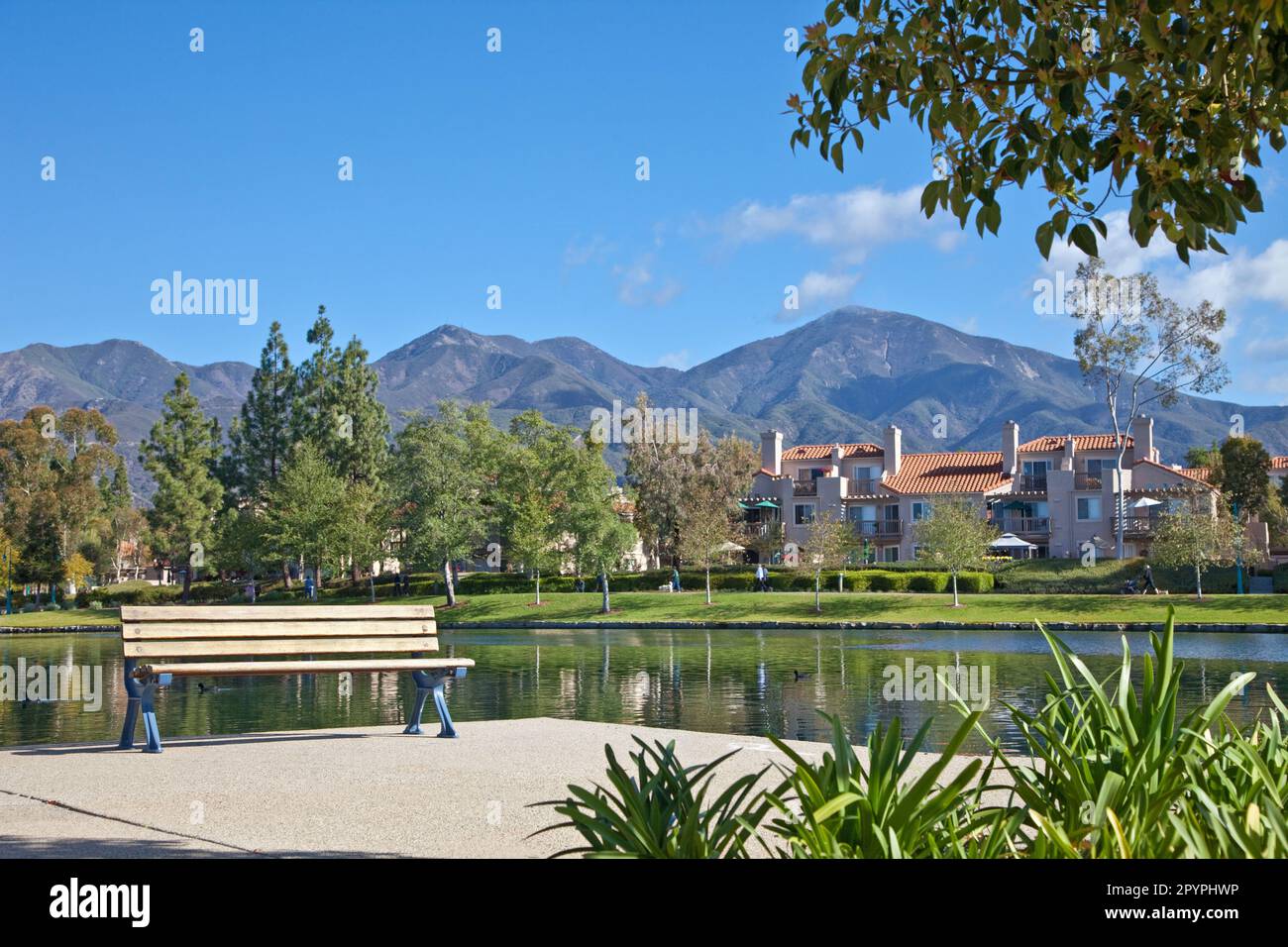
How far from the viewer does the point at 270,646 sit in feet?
37.0

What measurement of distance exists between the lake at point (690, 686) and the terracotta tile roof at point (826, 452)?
49.1m

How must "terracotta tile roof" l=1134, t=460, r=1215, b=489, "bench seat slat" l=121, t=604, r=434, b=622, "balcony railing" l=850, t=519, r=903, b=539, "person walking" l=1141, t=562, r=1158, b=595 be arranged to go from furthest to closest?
"balcony railing" l=850, t=519, r=903, b=539 < "terracotta tile roof" l=1134, t=460, r=1215, b=489 < "person walking" l=1141, t=562, r=1158, b=595 < "bench seat slat" l=121, t=604, r=434, b=622

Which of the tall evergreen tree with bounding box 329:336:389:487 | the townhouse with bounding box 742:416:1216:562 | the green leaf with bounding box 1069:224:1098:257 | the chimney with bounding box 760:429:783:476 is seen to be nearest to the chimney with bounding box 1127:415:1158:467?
the townhouse with bounding box 742:416:1216:562

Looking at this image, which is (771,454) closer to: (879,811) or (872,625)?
(872,625)

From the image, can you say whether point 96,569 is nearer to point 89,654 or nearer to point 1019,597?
point 89,654

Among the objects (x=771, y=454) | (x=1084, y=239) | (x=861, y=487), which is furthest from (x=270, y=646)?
(x=771, y=454)

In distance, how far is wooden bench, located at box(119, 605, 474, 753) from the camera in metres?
10.6

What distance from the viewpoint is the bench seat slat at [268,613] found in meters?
10.9

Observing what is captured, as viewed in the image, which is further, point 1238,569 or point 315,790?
point 1238,569

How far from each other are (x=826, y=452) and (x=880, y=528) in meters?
11.8

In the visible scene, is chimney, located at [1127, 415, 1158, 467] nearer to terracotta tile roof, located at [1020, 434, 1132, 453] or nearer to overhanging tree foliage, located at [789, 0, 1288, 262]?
terracotta tile roof, located at [1020, 434, 1132, 453]

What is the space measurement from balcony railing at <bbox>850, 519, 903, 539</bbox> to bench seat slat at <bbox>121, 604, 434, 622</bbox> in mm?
70294

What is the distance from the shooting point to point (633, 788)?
15.4 feet
